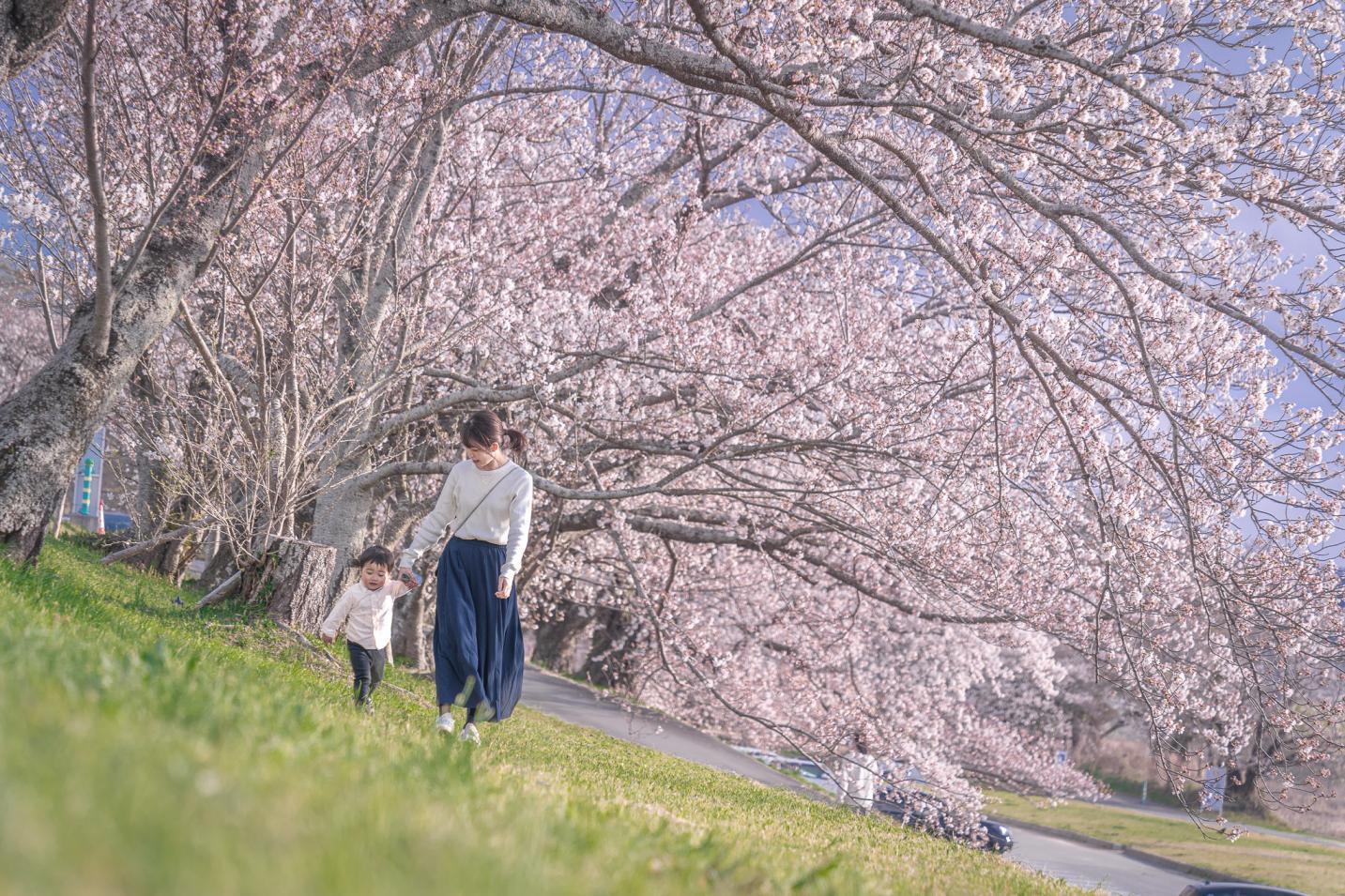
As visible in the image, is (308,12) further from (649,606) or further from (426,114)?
(649,606)

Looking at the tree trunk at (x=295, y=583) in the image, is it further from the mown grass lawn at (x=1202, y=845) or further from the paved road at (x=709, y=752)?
the mown grass lawn at (x=1202, y=845)

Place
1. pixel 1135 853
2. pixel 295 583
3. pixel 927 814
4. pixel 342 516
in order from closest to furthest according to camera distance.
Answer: pixel 295 583
pixel 342 516
pixel 927 814
pixel 1135 853

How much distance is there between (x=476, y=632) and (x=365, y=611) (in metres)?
1.51

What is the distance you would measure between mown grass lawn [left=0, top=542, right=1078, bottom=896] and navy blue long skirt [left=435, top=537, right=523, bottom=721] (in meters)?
0.78

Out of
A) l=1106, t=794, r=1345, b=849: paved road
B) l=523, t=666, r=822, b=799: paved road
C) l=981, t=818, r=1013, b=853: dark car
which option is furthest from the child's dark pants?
l=1106, t=794, r=1345, b=849: paved road

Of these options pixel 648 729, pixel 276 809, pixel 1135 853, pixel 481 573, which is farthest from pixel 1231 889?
pixel 276 809

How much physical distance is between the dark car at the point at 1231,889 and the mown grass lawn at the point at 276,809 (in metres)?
10.0

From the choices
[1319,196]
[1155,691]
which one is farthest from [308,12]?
[1155,691]

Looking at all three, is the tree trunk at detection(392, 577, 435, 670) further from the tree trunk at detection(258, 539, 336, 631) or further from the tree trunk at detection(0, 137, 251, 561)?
the tree trunk at detection(0, 137, 251, 561)

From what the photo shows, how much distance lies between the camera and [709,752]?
1870 cm

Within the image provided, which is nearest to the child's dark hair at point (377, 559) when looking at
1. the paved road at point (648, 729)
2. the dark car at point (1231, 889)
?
the paved road at point (648, 729)

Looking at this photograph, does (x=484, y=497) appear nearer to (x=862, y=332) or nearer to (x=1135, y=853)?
(x=862, y=332)

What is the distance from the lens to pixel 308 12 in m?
8.27

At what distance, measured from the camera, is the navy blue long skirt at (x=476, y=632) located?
22.1ft
